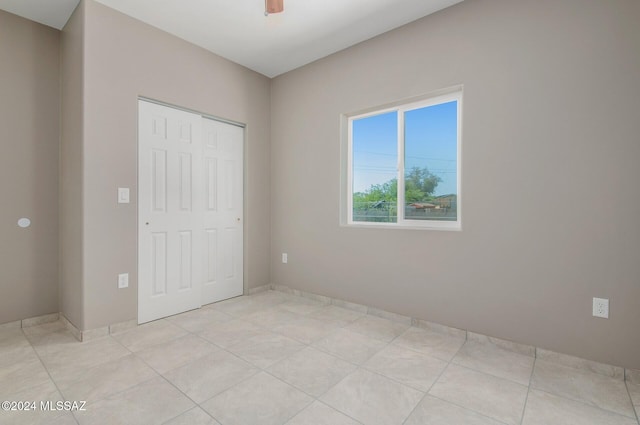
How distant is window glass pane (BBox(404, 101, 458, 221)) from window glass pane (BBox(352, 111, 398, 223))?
16 centimetres

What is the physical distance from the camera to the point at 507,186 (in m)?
2.32

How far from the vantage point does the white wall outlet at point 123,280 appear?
8.76 ft

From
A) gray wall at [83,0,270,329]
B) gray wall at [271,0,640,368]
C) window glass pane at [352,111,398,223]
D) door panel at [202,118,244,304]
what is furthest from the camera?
door panel at [202,118,244,304]

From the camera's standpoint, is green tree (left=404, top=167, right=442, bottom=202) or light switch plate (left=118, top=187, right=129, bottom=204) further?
green tree (left=404, top=167, right=442, bottom=202)

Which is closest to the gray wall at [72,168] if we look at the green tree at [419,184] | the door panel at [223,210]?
the door panel at [223,210]

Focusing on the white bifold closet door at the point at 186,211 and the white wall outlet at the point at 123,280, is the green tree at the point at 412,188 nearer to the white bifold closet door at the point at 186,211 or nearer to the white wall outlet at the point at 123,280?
Result: the white bifold closet door at the point at 186,211

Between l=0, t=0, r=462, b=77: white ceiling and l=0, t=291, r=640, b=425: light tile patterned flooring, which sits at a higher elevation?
l=0, t=0, r=462, b=77: white ceiling

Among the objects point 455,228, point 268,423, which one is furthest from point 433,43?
point 268,423

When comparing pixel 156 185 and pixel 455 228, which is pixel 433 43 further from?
pixel 156 185

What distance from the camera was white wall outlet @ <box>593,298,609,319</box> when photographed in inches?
78.2

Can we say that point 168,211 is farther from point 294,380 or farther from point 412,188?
point 412,188

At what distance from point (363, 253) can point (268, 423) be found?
6.25 feet

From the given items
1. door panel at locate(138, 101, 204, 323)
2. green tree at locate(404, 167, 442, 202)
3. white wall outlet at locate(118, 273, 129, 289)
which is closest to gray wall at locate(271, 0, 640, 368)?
green tree at locate(404, 167, 442, 202)

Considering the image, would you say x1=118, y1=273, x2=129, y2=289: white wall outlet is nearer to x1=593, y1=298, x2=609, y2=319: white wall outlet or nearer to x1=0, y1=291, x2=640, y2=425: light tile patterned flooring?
x1=0, y1=291, x2=640, y2=425: light tile patterned flooring
